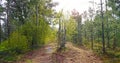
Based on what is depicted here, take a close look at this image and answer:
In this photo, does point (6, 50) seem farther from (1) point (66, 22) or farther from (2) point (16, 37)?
(1) point (66, 22)

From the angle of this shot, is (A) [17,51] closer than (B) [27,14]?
Yes

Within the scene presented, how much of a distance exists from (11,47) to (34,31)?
4.13 metres

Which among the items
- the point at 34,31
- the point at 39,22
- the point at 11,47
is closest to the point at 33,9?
the point at 39,22

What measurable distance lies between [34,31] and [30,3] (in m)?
10.1

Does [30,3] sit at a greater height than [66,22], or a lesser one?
greater

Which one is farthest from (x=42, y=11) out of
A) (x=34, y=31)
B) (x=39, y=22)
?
(x=34, y=31)

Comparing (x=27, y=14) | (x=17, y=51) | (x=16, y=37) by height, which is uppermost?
(x=27, y=14)

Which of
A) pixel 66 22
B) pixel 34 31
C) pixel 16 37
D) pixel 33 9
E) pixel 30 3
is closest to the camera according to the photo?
pixel 16 37

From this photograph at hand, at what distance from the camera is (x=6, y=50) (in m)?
31.7

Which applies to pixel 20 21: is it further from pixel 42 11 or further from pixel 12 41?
pixel 12 41

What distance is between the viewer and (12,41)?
31219 mm

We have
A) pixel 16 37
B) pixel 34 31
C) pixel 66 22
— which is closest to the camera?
pixel 16 37

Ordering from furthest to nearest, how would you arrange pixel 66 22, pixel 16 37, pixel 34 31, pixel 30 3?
1. pixel 30 3
2. pixel 66 22
3. pixel 34 31
4. pixel 16 37

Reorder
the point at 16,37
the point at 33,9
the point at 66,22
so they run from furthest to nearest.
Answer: the point at 33,9 < the point at 66,22 < the point at 16,37
